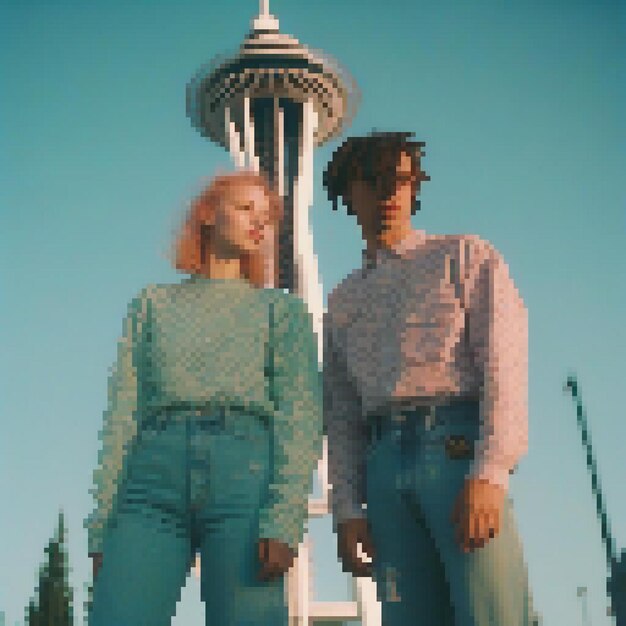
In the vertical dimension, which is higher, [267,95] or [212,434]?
[267,95]

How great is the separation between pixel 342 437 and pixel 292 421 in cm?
28

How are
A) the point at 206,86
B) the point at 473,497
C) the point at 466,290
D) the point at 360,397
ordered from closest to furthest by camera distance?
the point at 473,497 < the point at 466,290 < the point at 360,397 < the point at 206,86

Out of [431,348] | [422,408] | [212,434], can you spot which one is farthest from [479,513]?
Result: [212,434]

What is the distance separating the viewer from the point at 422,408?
290cm

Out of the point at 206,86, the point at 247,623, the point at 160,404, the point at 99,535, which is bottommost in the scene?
the point at 247,623

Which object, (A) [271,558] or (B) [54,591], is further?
(B) [54,591]

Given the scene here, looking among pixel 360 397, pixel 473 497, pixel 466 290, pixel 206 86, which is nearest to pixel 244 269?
pixel 360 397

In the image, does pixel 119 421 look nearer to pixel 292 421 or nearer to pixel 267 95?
pixel 292 421

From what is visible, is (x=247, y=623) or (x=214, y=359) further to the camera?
(x=214, y=359)

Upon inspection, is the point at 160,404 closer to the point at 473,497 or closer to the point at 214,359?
the point at 214,359

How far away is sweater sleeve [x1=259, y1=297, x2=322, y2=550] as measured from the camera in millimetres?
2865

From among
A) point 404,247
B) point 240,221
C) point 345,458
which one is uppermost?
point 240,221

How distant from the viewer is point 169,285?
10.8ft

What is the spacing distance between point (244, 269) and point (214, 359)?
0.37 metres
